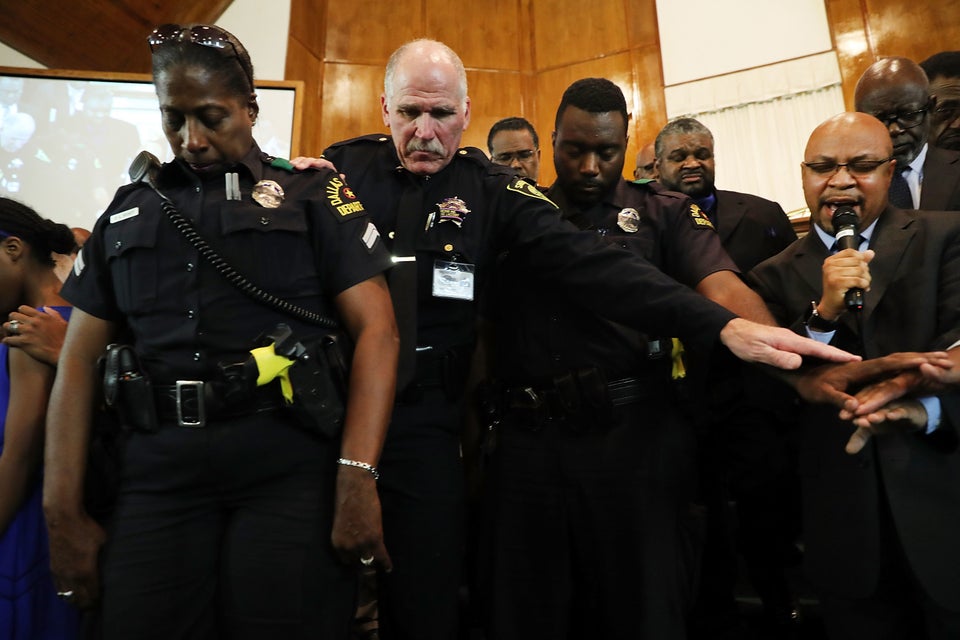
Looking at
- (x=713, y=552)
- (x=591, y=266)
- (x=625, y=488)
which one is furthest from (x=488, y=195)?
(x=713, y=552)

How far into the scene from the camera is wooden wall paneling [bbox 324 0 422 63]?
23.7 feet

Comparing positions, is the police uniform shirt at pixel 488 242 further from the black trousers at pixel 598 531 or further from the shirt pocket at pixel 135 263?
the shirt pocket at pixel 135 263

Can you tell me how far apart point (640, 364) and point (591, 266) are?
0.96 ft

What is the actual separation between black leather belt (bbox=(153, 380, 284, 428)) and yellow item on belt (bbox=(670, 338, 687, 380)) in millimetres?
1058

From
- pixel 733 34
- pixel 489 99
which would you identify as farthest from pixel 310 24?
pixel 733 34

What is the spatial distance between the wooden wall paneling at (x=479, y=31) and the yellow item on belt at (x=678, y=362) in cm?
608

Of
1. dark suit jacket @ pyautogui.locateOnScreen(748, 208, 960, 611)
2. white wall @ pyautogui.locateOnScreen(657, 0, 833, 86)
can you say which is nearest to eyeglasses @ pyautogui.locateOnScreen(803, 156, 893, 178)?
dark suit jacket @ pyautogui.locateOnScreen(748, 208, 960, 611)

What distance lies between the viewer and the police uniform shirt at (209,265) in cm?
138

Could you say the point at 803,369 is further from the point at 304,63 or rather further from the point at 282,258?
the point at 304,63

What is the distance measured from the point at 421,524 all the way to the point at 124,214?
3.07ft

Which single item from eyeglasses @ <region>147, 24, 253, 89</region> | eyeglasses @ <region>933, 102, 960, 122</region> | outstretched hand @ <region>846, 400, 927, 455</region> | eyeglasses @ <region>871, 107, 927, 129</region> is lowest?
outstretched hand @ <region>846, 400, 927, 455</region>

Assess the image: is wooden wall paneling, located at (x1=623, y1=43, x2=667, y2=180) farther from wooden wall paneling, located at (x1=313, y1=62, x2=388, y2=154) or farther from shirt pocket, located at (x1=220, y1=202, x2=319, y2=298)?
shirt pocket, located at (x1=220, y1=202, x2=319, y2=298)

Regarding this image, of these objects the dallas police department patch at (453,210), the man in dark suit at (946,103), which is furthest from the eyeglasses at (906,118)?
the dallas police department patch at (453,210)

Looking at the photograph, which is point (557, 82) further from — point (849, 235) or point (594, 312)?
point (849, 235)
